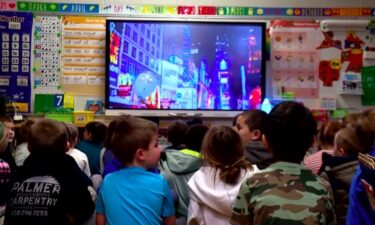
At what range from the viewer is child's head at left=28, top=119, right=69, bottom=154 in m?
2.02

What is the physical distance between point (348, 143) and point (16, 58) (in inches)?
161

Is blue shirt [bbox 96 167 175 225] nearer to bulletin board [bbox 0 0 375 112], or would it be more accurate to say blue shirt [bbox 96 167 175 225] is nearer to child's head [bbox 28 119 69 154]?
child's head [bbox 28 119 69 154]

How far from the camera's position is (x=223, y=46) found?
503 cm

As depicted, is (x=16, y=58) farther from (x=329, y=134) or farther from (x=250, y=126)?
(x=329, y=134)

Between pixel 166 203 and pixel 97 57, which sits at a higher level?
pixel 97 57

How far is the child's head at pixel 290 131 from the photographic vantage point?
5.15 ft

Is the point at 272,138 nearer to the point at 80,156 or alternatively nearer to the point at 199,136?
the point at 199,136

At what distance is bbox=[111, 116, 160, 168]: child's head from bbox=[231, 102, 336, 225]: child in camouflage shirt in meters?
0.60

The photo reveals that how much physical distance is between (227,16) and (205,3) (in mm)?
300

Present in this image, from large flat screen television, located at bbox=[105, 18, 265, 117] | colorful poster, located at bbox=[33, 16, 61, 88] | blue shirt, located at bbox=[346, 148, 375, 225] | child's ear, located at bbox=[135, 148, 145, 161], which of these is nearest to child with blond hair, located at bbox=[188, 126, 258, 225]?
child's ear, located at bbox=[135, 148, 145, 161]

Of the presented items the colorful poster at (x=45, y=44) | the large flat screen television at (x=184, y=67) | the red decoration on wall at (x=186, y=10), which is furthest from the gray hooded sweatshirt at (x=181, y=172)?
the colorful poster at (x=45, y=44)

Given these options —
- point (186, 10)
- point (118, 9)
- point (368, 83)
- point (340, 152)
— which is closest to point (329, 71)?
point (368, 83)

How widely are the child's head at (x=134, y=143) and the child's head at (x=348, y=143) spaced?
914mm

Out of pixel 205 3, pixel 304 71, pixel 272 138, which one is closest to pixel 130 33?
pixel 205 3
